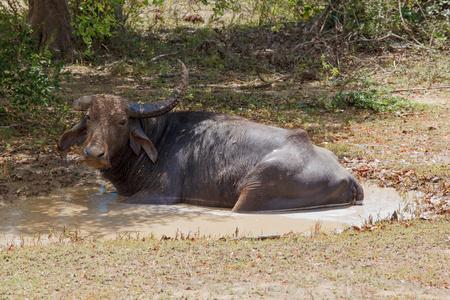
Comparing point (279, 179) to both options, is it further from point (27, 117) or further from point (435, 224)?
point (27, 117)

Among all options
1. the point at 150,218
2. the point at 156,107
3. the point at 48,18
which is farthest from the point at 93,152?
the point at 48,18

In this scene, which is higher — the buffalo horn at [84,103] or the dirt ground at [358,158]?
the buffalo horn at [84,103]

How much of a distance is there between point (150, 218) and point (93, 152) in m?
1.02

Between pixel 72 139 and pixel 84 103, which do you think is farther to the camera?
pixel 72 139

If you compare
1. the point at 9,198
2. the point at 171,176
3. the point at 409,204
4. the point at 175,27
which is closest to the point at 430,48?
the point at 175,27

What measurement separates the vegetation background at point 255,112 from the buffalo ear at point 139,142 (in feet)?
3.78

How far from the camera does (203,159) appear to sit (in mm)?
6473

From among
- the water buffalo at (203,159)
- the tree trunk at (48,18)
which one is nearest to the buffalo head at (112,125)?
the water buffalo at (203,159)

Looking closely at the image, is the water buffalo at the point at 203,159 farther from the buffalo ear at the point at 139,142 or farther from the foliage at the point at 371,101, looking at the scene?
the foliage at the point at 371,101

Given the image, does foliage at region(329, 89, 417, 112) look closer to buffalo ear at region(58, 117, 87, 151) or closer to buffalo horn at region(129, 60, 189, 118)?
buffalo horn at region(129, 60, 189, 118)

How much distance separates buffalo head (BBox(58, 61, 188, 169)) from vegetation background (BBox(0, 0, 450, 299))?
3.40 feet

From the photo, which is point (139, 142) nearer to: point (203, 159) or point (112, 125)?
point (112, 125)

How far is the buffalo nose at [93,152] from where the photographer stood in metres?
5.88

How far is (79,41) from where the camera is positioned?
1441 centimetres
